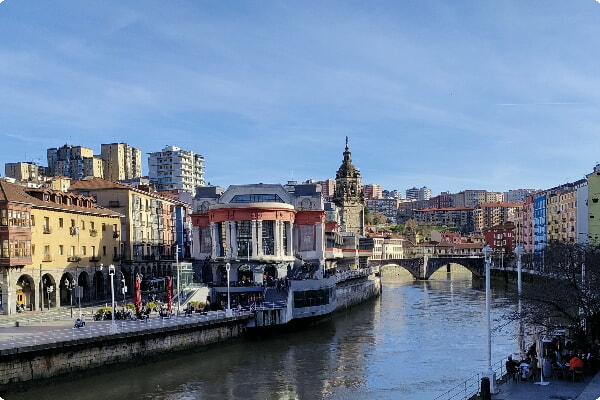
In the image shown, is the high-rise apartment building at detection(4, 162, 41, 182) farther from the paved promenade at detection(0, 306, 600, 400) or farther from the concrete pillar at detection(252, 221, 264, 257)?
the paved promenade at detection(0, 306, 600, 400)

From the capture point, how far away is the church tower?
616ft

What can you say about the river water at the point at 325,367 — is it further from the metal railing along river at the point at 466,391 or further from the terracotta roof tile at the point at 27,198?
the terracotta roof tile at the point at 27,198

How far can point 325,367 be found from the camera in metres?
48.0

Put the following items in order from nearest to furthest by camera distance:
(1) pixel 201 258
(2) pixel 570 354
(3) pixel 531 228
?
1. (2) pixel 570 354
2. (1) pixel 201 258
3. (3) pixel 531 228

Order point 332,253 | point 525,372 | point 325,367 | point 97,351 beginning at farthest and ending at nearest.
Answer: point 332,253, point 325,367, point 97,351, point 525,372

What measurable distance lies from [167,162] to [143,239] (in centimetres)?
10169

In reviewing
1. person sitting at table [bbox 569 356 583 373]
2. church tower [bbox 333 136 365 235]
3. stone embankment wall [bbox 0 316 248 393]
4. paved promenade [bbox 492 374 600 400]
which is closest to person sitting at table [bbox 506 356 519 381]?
paved promenade [bbox 492 374 600 400]

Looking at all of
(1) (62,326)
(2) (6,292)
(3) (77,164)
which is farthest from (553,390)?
(3) (77,164)

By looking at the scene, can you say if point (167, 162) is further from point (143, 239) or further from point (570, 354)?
point (570, 354)

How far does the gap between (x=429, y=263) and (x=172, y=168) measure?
73.6 meters

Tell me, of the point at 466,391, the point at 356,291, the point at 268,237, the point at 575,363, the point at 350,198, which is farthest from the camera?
the point at 350,198

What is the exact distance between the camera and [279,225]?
3297 inches

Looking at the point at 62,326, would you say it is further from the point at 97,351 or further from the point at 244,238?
the point at 244,238

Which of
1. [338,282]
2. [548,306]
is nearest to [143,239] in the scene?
[338,282]
